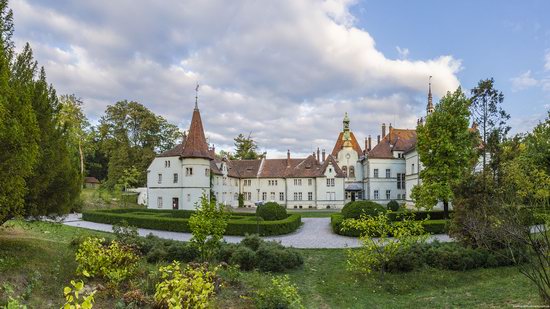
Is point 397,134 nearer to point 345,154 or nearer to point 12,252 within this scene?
point 345,154

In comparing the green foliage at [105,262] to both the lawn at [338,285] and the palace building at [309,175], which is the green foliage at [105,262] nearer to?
the lawn at [338,285]

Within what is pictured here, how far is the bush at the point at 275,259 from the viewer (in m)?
12.6

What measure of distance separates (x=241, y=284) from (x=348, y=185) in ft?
143

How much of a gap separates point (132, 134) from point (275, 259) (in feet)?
154

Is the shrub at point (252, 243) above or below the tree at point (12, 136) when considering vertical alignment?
below

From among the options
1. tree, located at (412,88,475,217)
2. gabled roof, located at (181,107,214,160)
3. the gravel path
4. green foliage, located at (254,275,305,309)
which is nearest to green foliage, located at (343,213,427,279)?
green foliage, located at (254,275,305,309)

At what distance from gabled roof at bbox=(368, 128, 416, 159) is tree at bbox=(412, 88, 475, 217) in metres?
21.8

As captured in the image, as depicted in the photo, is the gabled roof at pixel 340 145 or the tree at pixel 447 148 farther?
the gabled roof at pixel 340 145

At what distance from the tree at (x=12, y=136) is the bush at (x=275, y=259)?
24.5 ft

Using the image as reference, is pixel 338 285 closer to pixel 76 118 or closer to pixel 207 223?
pixel 207 223

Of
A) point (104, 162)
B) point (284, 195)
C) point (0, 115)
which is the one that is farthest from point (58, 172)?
point (104, 162)

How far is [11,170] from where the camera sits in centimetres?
804

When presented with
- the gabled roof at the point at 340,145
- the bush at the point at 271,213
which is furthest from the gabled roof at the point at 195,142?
the gabled roof at the point at 340,145

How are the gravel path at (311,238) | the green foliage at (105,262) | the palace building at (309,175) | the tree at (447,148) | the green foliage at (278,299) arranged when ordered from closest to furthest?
the green foliage at (278,299)
the green foliage at (105,262)
the gravel path at (311,238)
the tree at (447,148)
the palace building at (309,175)
